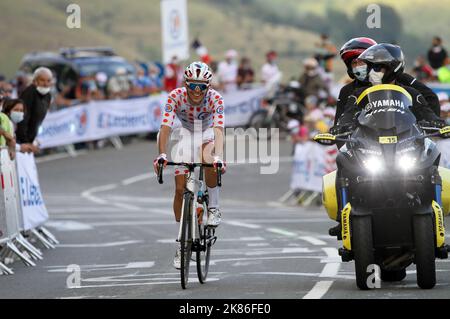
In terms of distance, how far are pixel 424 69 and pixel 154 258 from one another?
20.9 m

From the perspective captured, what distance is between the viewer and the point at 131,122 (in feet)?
120

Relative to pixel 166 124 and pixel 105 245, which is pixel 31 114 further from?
pixel 166 124

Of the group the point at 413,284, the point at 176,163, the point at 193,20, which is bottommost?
the point at 413,284

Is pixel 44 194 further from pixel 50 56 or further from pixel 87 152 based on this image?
pixel 50 56

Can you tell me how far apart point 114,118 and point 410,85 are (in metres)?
23.8

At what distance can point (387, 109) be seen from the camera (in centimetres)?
1146

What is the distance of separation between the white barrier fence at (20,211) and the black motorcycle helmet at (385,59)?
484 cm

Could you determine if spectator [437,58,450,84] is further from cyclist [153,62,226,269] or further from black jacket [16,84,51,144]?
cyclist [153,62,226,269]

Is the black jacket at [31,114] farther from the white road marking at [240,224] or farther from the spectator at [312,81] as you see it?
the spectator at [312,81]

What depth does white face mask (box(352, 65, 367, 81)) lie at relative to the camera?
12.6 metres

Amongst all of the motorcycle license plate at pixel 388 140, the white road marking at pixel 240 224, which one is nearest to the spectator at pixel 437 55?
the white road marking at pixel 240 224

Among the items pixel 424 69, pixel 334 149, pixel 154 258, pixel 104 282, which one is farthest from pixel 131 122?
pixel 104 282

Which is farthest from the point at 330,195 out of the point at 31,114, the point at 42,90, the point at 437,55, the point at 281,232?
the point at 437,55

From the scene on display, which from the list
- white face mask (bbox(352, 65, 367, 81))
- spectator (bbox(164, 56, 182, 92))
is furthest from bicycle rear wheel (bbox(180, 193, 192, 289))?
spectator (bbox(164, 56, 182, 92))
